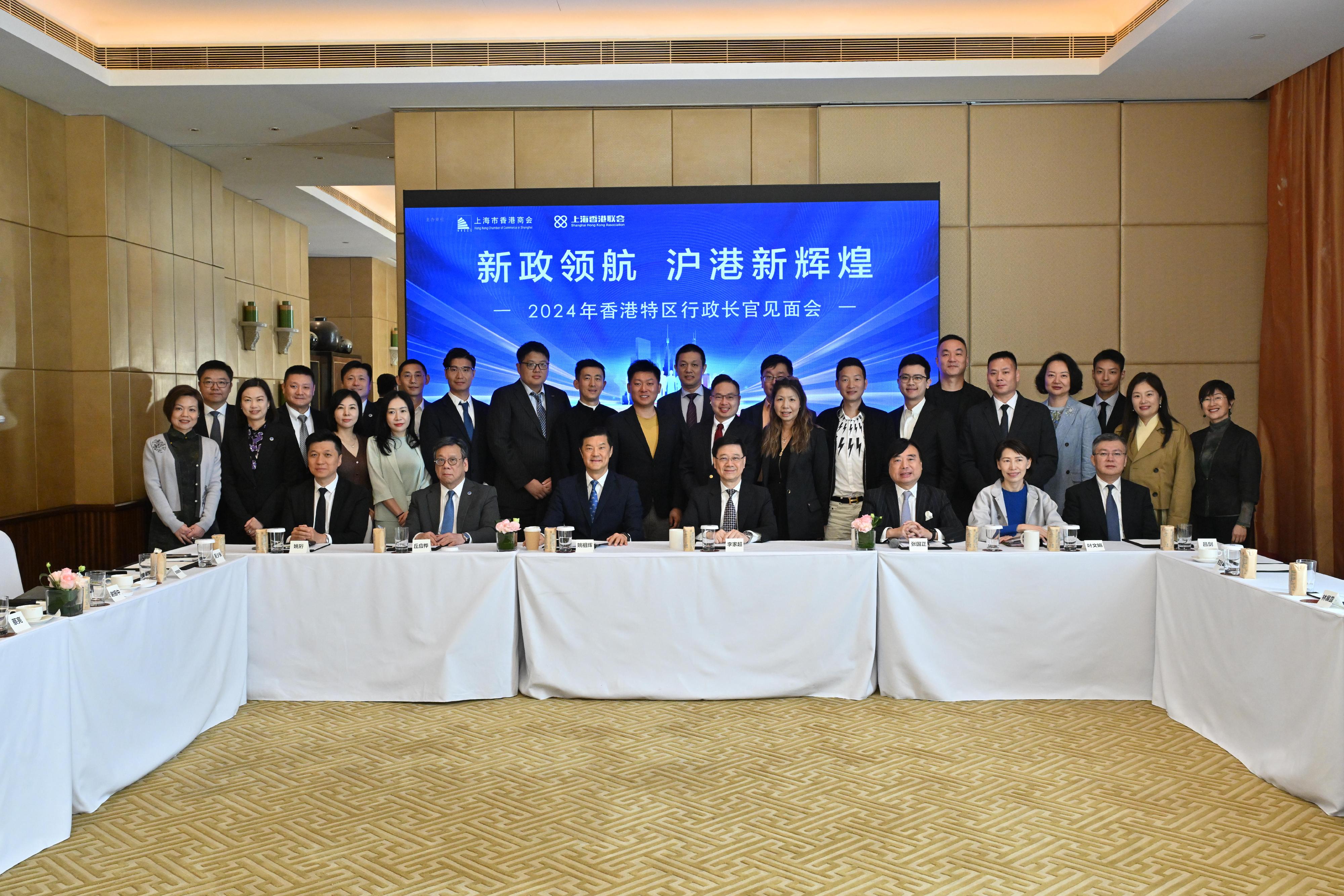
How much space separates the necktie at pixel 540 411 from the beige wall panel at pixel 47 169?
334 centimetres

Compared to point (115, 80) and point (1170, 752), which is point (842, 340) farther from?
point (115, 80)

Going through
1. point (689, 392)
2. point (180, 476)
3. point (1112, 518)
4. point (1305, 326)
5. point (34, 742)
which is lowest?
point (34, 742)

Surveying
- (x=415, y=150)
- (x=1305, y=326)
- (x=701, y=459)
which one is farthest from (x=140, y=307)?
(x=1305, y=326)

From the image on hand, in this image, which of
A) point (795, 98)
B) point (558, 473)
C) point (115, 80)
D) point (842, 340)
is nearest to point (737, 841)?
point (558, 473)

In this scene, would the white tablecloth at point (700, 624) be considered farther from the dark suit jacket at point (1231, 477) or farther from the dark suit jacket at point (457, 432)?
the dark suit jacket at point (1231, 477)

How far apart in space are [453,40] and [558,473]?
265 cm

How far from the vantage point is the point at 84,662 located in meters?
3.05

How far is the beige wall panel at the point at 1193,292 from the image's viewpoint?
255 inches

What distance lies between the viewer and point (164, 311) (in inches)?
293

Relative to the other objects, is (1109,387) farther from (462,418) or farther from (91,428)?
(91,428)

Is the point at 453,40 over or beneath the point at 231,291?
over

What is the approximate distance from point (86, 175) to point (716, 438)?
15.0ft

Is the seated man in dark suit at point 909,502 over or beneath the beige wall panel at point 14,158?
beneath

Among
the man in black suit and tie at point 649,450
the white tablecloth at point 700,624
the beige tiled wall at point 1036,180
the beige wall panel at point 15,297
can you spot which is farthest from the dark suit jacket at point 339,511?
the beige wall panel at point 15,297
